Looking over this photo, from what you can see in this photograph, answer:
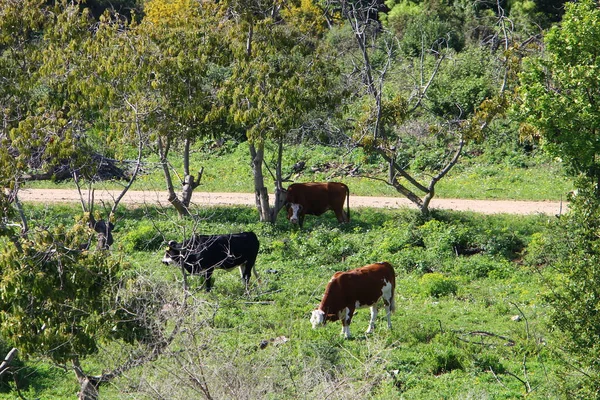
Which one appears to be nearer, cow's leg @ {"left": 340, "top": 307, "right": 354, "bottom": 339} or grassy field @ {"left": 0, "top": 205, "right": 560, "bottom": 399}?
grassy field @ {"left": 0, "top": 205, "right": 560, "bottom": 399}

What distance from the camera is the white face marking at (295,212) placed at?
1029 inches

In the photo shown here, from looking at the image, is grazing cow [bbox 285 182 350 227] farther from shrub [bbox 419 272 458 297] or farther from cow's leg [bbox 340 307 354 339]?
cow's leg [bbox 340 307 354 339]

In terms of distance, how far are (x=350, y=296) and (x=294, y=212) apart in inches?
342

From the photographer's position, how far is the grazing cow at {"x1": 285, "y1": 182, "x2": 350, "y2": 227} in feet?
86.6

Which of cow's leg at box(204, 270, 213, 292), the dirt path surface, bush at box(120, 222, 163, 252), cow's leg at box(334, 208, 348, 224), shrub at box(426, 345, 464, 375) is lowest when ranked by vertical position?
shrub at box(426, 345, 464, 375)

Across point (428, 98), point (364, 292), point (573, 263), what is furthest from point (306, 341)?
point (428, 98)

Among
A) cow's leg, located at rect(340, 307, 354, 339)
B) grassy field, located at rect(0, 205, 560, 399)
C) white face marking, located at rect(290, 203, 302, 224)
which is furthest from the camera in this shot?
white face marking, located at rect(290, 203, 302, 224)

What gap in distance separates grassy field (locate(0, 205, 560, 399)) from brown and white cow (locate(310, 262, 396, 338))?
1.03 ft

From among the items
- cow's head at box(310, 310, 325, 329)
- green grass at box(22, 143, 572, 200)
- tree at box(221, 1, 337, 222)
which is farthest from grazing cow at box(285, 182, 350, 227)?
cow's head at box(310, 310, 325, 329)

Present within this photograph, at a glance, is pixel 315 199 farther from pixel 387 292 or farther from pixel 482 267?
pixel 387 292

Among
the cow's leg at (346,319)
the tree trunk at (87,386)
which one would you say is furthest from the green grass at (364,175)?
the tree trunk at (87,386)

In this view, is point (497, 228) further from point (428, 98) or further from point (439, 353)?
point (428, 98)

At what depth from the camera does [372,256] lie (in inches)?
907

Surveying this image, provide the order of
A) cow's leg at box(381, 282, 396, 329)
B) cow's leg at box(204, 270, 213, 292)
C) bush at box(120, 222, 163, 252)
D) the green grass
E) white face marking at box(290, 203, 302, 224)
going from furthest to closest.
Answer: the green grass < white face marking at box(290, 203, 302, 224) < bush at box(120, 222, 163, 252) < cow's leg at box(204, 270, 213, 292) < cow's leg at box(381, 282, 396, 329)
